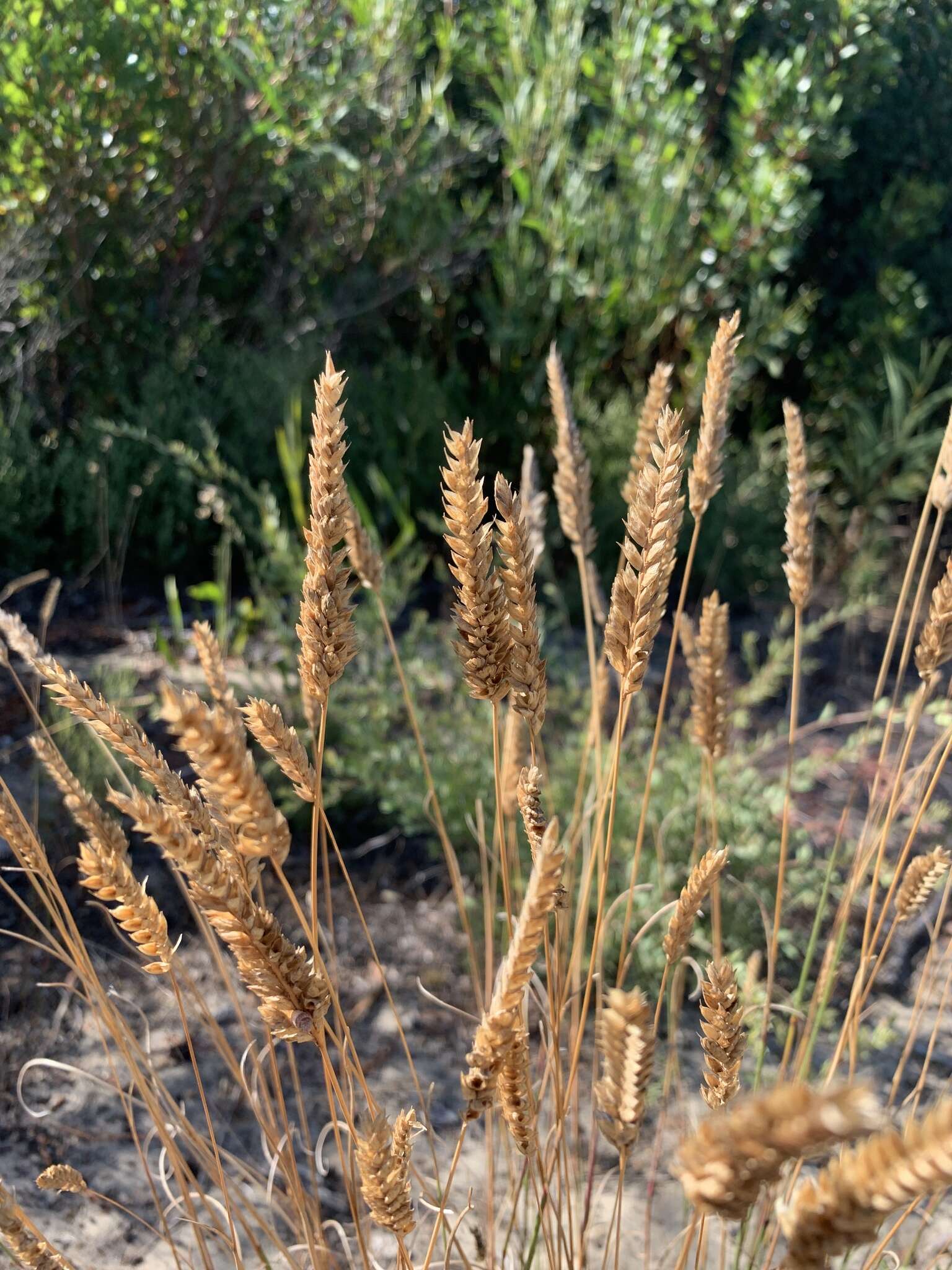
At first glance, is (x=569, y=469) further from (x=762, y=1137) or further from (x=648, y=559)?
(x=762, y=1137)

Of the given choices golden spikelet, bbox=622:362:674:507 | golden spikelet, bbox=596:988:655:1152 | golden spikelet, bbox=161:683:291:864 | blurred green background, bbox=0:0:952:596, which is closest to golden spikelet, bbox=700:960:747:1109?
golden spikelet, bbox=596:988:655:1152

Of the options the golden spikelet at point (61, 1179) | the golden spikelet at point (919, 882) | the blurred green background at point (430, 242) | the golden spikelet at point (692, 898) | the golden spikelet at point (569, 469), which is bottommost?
the golden spikelet at point (61, 1179)

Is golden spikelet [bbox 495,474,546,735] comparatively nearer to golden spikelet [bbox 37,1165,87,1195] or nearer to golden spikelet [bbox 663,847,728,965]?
golden spikelet [bbox 663,847,728,965]

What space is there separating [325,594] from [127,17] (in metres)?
3.44

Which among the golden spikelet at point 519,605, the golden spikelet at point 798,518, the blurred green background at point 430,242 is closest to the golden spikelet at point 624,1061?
the golden spikelet at point 519,605

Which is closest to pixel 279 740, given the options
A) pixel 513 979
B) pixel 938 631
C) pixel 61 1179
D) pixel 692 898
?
pixel 513 979

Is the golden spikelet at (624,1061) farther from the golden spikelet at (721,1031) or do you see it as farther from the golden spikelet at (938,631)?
the golden spikelet at (938,631)

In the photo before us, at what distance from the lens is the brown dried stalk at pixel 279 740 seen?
0.71m

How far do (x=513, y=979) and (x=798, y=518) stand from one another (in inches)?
28.5

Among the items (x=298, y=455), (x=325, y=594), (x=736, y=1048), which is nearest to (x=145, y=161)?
(x=298, y=455)

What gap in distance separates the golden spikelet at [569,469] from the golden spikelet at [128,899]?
25.7 inches

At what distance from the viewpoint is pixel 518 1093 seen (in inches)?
30.5

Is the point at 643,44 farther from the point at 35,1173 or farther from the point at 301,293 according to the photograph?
the point at 35,1173

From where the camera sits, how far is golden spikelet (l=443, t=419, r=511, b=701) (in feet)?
2.23
